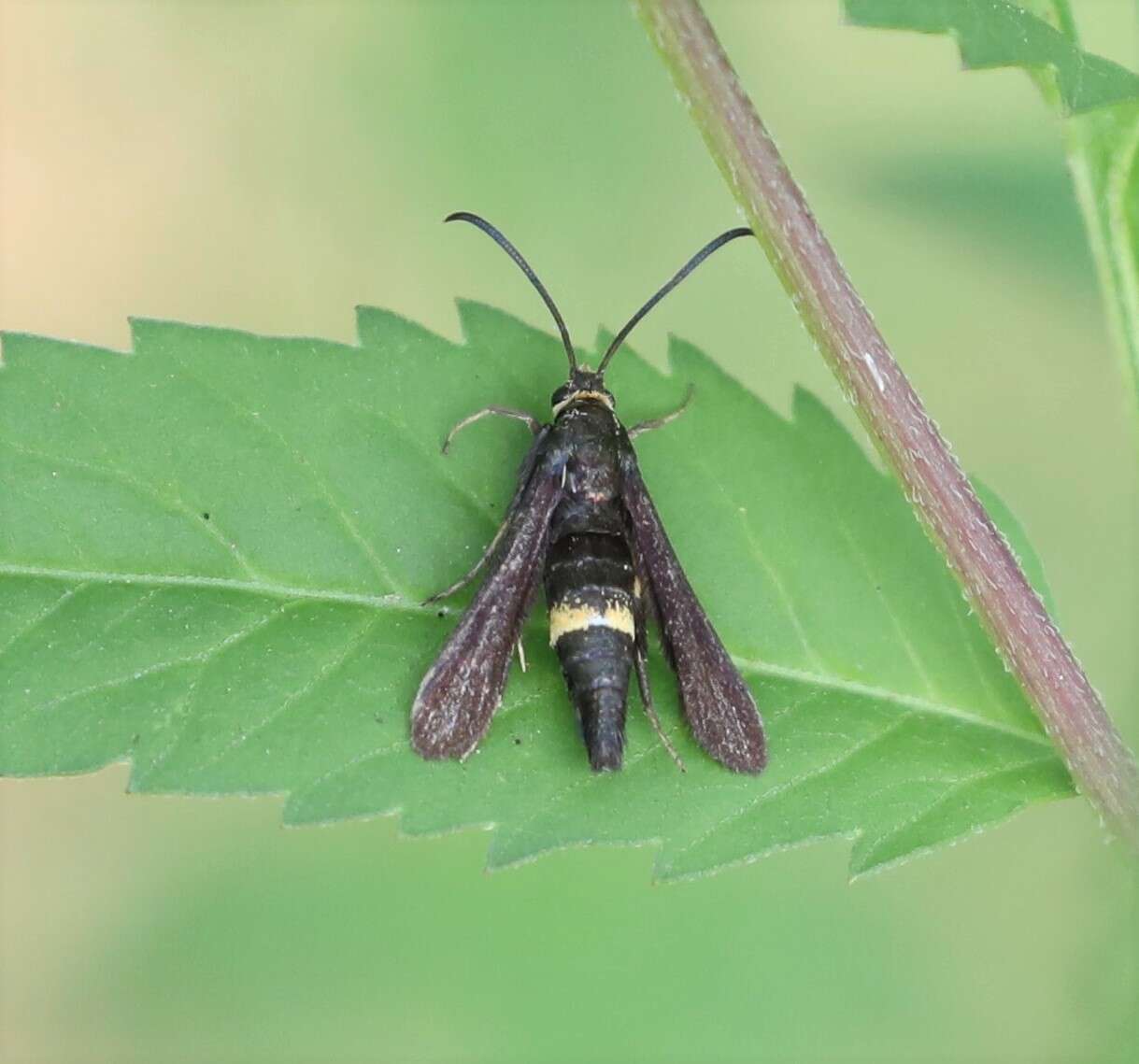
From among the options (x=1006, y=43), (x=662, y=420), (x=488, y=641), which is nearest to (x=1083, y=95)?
(x=1006, y=43)

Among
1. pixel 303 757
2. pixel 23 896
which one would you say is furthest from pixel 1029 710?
pixel 23 896

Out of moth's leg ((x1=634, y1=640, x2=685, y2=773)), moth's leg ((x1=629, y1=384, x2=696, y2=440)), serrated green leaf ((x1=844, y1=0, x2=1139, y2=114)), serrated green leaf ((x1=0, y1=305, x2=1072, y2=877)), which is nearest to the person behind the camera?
serrated green leaf ((x1=844, y1=0, x2=1139, y2=114))

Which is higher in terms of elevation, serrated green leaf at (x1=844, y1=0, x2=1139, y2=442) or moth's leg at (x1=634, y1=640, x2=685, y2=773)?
serrated green leaf at (x1=844, y1=0, x2=1139, y2=442)

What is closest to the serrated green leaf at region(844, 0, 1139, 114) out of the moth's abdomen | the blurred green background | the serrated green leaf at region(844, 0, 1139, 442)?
the serrated green leaf at region(844, 0, 1139, 442)

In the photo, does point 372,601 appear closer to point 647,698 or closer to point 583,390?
point 647,698

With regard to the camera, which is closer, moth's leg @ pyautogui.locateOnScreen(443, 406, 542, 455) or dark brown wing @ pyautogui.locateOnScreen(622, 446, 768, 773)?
dark brown wing @ pyautogui.locateOnScreen(622, 446, 768, 773)

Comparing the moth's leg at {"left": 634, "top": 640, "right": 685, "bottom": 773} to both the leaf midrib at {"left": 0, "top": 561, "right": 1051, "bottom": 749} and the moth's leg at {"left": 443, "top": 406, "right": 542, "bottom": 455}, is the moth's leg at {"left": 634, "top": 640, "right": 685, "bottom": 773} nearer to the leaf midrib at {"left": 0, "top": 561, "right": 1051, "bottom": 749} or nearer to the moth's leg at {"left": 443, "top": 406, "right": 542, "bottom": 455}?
the leaf midrib at {"left": 0, "top": 561, "right": 1051, "bottom": 749}

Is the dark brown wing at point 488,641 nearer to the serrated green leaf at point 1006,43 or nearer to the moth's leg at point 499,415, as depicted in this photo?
the moth's leg at point 499,415
